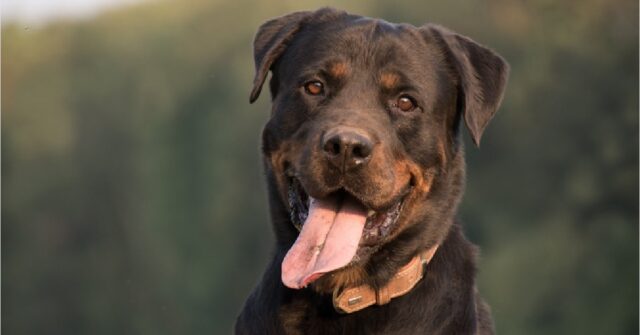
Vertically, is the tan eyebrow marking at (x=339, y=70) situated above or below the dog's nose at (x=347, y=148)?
above

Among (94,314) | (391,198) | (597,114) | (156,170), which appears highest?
(391,198)

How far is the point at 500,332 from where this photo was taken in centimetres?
2178

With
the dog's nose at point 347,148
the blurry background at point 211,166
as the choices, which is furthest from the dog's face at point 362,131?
the blurry background at point 211,166

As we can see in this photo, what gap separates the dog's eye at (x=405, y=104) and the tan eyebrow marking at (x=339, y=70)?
0.29 m

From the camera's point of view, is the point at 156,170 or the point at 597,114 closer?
the point at 597,114

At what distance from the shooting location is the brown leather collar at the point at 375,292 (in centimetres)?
595

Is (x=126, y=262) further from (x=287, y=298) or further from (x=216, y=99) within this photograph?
(x=287, y=298)

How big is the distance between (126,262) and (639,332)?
13.2 m

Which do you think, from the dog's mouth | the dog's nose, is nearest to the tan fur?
the dog's mouth

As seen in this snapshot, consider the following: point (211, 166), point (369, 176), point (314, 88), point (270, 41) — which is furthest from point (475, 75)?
point (211, 166)

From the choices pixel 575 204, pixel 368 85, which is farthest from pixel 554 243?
pixel 368 85

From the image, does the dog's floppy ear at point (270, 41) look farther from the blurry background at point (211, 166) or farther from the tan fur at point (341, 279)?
the blurry background at point (211, 166)

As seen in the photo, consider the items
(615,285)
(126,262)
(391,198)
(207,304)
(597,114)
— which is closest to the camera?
(391,198)

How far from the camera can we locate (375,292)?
5.98 meters
